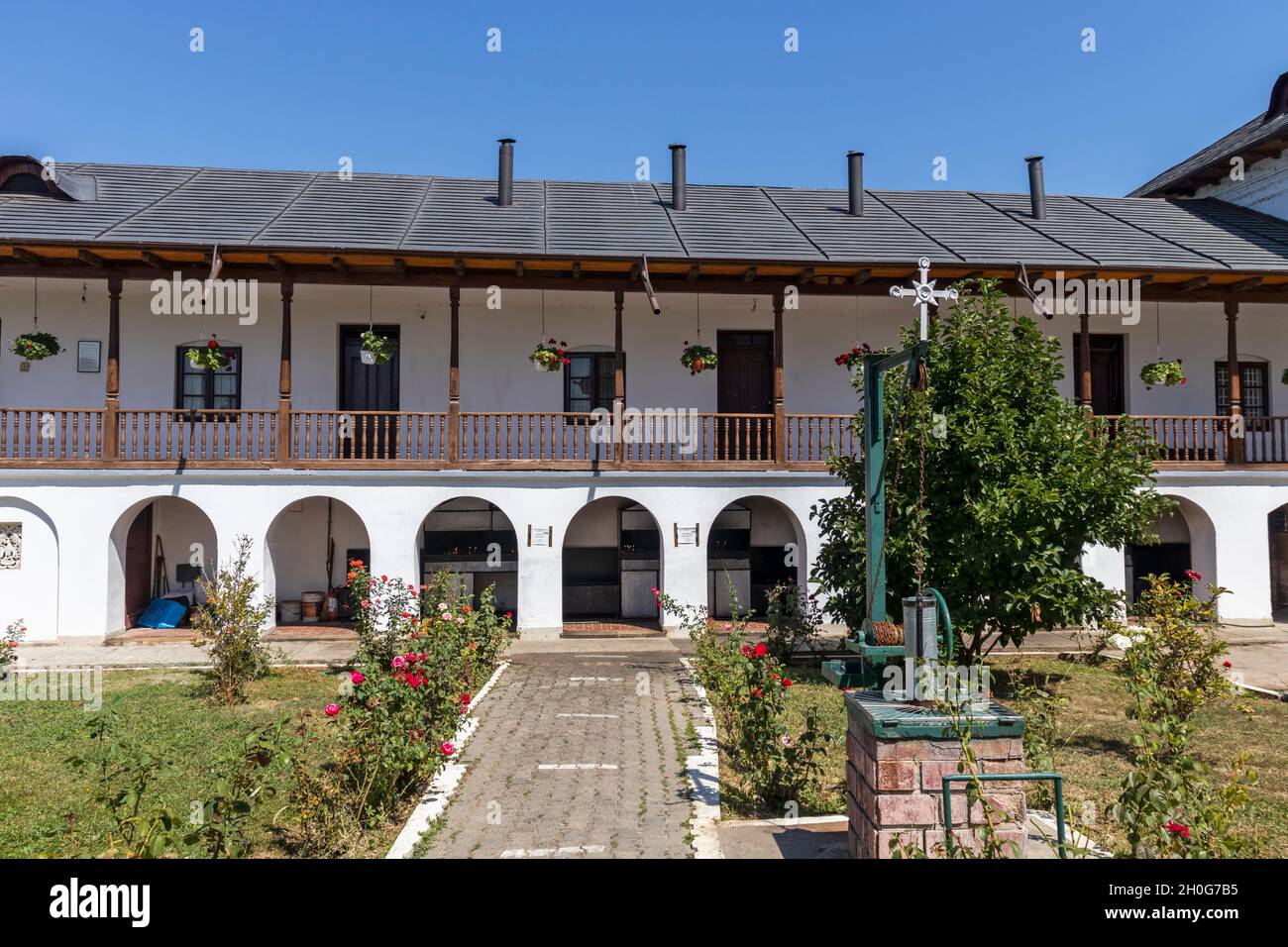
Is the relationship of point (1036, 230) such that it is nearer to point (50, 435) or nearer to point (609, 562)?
point (609, 562)

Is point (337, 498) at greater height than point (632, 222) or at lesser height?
lesser

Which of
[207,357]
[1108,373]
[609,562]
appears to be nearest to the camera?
[207,357]

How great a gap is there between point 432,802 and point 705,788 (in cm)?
203

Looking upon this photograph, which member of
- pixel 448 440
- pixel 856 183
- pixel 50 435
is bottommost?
pixel 448 440

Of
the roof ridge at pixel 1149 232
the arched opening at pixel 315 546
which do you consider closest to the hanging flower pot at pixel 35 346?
the arched opening at pixel 315 546

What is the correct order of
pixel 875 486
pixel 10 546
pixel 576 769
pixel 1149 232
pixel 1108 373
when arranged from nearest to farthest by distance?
1. pixel 875 486
2. pixel 576 769
3. pixel 10 546
4. pixel 1108 373
5. pixel 1149 232

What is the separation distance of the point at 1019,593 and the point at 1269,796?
277 centimetres

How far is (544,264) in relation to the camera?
→ 1319 cm

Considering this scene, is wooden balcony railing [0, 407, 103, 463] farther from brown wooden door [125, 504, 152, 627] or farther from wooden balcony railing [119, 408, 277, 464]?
brown wooden door [125, 504, 152, 627]

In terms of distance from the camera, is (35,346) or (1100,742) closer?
(1100,742)

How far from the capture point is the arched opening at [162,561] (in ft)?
44.9

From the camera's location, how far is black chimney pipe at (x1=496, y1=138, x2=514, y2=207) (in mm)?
16578

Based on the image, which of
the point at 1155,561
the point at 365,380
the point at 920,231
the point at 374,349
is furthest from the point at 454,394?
the point at 1155,561

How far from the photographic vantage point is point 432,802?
231 inches
